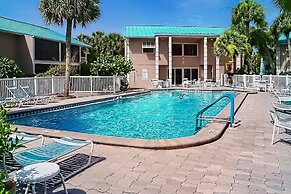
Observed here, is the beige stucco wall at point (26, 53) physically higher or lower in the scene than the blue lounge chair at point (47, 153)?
higher

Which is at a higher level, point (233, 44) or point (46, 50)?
point (233, 44)

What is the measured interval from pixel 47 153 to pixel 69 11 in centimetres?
1507

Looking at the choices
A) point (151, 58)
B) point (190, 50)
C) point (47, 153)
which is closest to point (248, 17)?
point (190, 50)

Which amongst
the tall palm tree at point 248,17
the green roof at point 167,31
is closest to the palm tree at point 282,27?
the tall palm tree at point 248,17

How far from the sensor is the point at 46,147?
4.98m

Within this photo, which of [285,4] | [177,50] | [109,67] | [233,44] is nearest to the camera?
[285,4]

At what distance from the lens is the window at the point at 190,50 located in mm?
34469

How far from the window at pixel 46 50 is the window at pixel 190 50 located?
14.9m

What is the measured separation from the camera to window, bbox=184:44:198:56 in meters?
34.5

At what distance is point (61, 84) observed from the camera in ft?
68.9

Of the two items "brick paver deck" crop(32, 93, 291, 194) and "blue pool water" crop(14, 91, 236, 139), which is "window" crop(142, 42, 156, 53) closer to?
"blue pool water" crop(14, 91, 236, 139)

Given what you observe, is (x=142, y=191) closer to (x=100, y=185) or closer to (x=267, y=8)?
(x=100, y=185)

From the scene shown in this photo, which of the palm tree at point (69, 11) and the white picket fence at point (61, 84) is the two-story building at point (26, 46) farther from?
the palm tree at point (69, 11)

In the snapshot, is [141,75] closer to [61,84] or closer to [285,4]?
[61,84]
